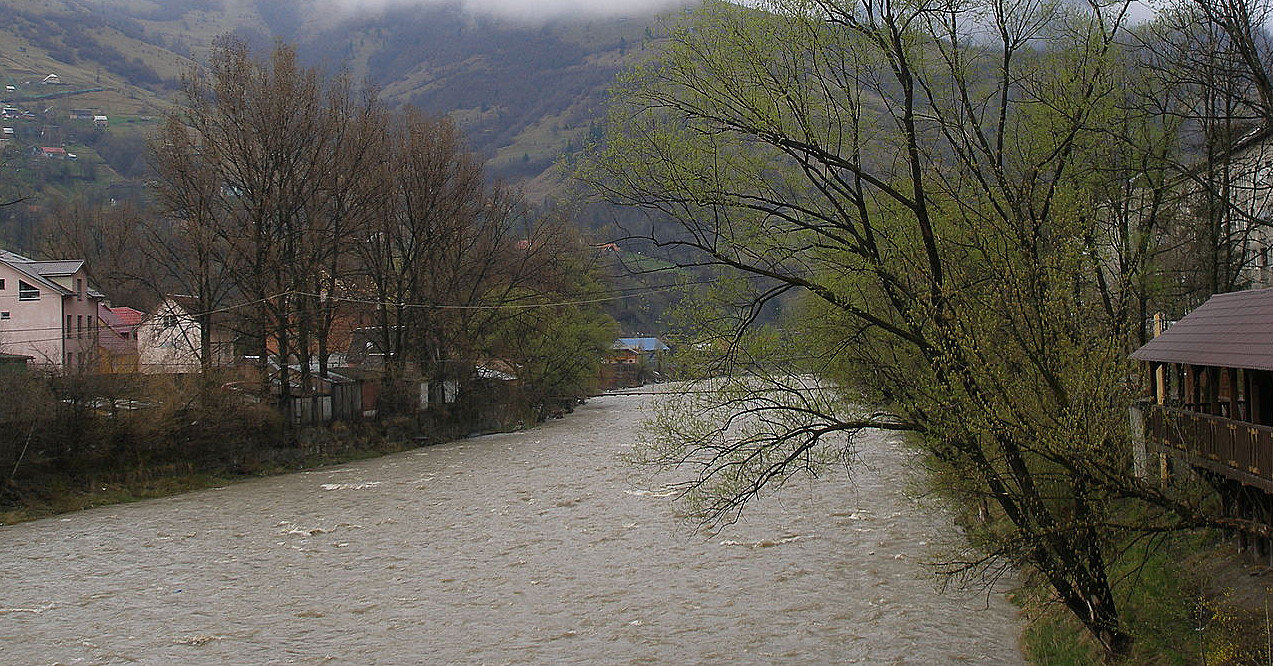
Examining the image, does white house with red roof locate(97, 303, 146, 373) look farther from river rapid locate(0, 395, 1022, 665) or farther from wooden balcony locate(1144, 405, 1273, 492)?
wooden balcony locate(1144, 405, 1273, 492)

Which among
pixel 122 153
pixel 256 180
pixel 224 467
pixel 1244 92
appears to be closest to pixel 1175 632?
pixel 1244 92

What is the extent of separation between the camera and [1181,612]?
1212 centimetres

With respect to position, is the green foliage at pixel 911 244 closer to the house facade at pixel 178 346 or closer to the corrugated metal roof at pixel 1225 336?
the corrugated metal roof at pixel 1225 336

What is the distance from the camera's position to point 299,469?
34688mm

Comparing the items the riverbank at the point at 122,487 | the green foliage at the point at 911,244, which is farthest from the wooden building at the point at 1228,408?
the riverbank at the point at 122,487

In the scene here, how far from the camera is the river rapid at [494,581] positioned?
14.2 m

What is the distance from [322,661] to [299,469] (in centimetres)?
2196

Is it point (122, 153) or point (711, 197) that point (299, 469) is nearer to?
point (711, 197)

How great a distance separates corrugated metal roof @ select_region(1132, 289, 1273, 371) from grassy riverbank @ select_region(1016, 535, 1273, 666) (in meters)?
2.41

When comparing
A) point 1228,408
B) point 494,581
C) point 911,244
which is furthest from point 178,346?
point 1228,408

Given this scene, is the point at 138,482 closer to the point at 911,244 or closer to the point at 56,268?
the point at 56,268

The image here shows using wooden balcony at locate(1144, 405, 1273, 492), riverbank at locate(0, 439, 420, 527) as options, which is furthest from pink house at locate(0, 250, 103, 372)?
wooden balcony at locate(1144, 405, 1273, 492)

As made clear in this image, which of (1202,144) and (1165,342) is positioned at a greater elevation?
(1202,144)

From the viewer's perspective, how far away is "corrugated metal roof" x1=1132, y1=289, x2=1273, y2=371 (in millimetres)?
12031
